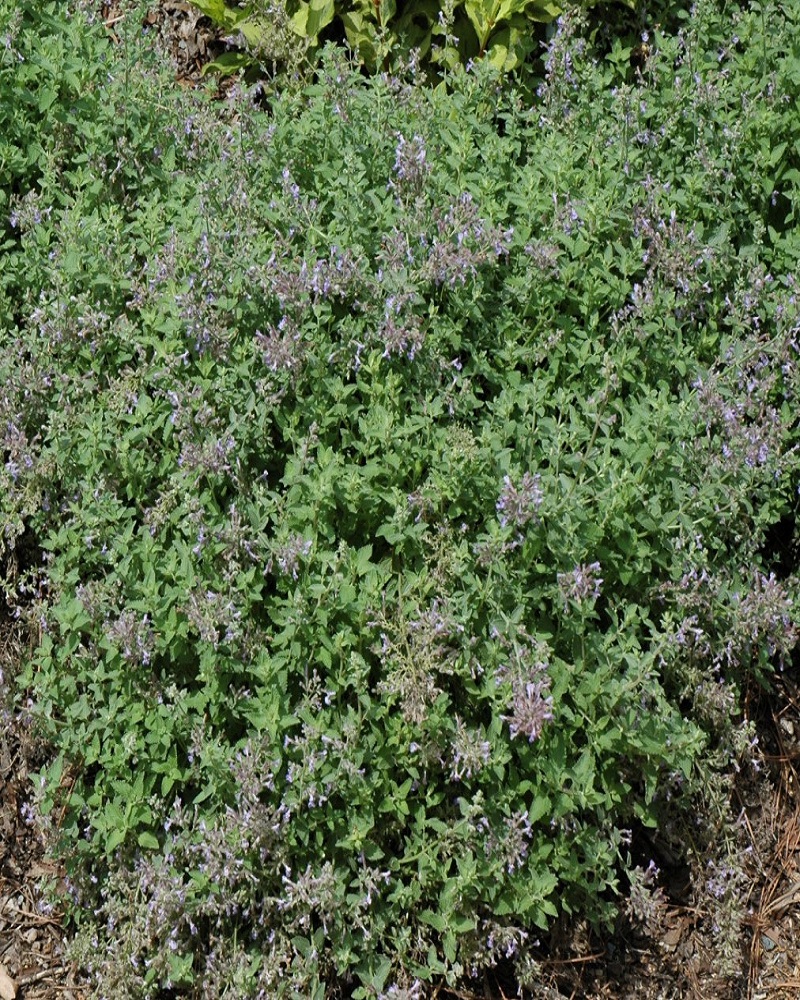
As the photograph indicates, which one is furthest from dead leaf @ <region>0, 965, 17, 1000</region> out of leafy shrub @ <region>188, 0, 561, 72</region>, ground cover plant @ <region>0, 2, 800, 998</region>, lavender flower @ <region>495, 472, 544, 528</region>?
leafy shrub @ <region>188, 0, 561, 72</region>

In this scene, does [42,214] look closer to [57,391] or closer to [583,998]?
[57,391]

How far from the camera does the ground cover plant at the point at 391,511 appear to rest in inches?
140

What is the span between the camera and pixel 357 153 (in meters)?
4.47

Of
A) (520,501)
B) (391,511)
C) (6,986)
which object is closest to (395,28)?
(391,511)

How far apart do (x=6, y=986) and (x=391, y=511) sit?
6.46 feet

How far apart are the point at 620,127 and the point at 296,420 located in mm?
1745

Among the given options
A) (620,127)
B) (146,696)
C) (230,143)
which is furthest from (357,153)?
(146,696)

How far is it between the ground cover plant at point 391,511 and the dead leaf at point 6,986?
43cm

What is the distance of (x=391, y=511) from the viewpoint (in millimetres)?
3863

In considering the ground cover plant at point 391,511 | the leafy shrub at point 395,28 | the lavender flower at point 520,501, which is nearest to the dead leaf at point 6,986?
the ground cover plant at point 391,511

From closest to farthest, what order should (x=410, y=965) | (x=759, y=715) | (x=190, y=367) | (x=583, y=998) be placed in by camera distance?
(x=410, y=965) < (x=583, y=998) < (x=190, y=367) < (x=759, y=715)

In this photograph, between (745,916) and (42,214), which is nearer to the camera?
(745,916)

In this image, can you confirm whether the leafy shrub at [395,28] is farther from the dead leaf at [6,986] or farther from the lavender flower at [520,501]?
the dead leaf at [6,986]

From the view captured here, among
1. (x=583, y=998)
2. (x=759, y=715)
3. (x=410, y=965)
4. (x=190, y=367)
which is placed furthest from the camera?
(x=759, y=715)
